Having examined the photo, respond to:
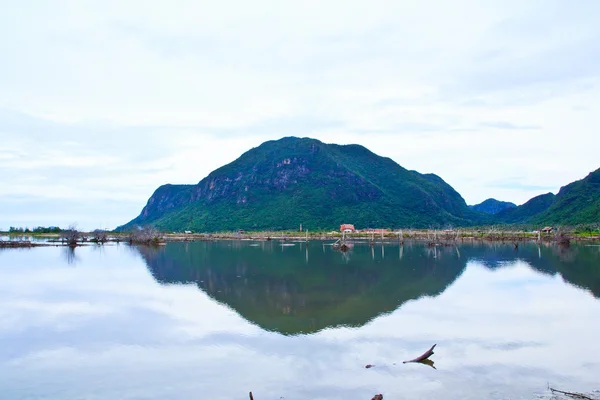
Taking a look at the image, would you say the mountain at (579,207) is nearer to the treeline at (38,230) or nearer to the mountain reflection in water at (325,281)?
the mountain reflection in water at (325,281)

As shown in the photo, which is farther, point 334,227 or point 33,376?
point 334,227

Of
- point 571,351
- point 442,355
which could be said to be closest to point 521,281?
point 571,351

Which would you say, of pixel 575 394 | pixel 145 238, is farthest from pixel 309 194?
pixel 575 394

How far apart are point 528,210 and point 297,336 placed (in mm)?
160733

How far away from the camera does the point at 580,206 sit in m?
93.3

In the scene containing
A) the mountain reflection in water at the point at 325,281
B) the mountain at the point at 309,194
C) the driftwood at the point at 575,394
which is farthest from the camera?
the mountain at the point at 309,194

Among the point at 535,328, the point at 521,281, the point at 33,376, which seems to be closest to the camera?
the point at 33,376

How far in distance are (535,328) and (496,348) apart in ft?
11.5

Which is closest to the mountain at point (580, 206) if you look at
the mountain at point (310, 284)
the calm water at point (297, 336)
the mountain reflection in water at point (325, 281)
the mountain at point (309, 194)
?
the mountain at point (309, 194)

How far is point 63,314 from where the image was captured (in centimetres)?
1941

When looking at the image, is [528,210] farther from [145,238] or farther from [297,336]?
[297,336]

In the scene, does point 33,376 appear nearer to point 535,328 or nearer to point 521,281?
point 535,328

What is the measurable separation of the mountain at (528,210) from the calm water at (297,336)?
132672mm

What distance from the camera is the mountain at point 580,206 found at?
8500cm
